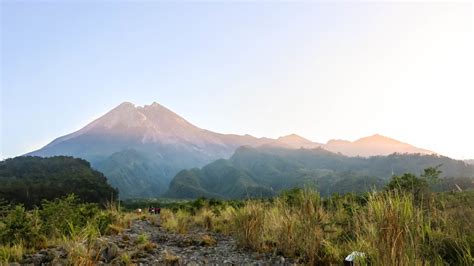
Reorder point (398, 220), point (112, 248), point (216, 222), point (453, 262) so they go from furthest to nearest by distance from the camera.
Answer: point (216, 222)
point (112, 248)
point (453, 262)
point (398, 220)

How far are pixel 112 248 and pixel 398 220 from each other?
5034 mm

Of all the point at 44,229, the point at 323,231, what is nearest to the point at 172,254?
the point at 323,231

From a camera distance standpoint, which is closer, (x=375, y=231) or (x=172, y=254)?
(x=375, y=231)

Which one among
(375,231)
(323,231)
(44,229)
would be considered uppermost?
(375,231)

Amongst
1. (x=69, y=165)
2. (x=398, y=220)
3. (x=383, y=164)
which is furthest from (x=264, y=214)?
(x=383, y=164)

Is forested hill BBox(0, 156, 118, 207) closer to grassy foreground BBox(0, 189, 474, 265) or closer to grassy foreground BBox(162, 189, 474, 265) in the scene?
grassy foreground BBox(0, 189, 474, 265)

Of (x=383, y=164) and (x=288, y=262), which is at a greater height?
(x=288, y=262)

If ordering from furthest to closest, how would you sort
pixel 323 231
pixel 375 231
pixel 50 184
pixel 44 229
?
pixel 50 184
pixel 44 229
pixel 323 231
pixel 375 231

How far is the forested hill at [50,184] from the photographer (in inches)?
1800

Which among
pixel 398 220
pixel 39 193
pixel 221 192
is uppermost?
pixel 398 220

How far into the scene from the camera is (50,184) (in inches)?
1999

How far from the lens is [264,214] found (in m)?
7.66

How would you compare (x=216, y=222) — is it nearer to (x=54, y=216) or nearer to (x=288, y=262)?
(x=54, y=216)

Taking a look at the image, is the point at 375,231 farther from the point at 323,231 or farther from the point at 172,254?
the point at 172,254
